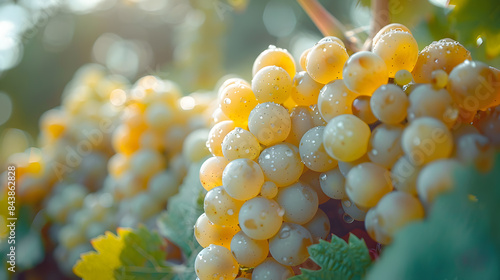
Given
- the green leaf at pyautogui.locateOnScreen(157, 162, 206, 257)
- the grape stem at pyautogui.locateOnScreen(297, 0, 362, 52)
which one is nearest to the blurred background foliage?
the grape stem at pyautogui.locateOnScreen(297, 0, 362, 52)

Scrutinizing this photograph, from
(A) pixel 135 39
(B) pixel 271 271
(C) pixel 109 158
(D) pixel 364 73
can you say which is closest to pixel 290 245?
(B) pixel 271 271

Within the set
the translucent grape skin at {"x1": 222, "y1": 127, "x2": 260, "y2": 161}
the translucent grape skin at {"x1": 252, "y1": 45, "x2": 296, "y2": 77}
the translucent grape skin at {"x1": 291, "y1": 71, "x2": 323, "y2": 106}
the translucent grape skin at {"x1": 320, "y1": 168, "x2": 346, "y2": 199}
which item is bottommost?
the translucent grape skin at {"x1": 320, "y1": 168, "x2": 346, "y2": 199}

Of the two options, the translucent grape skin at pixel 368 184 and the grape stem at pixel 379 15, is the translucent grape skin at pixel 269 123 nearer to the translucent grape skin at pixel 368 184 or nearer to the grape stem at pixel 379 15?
the translucent grape skin at pixel 368 184

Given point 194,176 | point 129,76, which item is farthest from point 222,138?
point 129,76

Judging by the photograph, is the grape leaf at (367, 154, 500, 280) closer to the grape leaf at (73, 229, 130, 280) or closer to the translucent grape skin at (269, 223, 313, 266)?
the translucent grape skin at (269, 223, 313, 266)

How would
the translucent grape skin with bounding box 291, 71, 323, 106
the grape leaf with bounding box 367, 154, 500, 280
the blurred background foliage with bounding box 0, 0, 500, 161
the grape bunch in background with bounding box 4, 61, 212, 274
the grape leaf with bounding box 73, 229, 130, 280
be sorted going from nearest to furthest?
the grape leaf with bounding box 367, 154, 500, 280, the translucent grape skin with bounding box 291, 71, 323, 106, the grape leaf with bounding box 73, 229, 130, 280, the grape bunch in background with bounding box 4, 61, 212, 274, the blurred background foliage with bounding box 0, 0, 500, 161

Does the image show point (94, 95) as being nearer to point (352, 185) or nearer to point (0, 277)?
point (0, 277)
